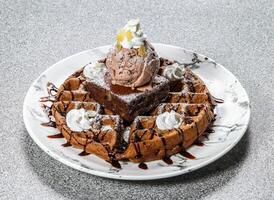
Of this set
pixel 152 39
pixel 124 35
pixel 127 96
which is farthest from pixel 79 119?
pixel 152 39

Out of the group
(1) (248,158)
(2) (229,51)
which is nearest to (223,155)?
(1) (248,158)

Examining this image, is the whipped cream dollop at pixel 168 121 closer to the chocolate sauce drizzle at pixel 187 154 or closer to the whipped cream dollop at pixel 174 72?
the chocolate sauce drizzle at pixel 187 154

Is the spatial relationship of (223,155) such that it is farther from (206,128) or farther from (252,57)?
(252,57)

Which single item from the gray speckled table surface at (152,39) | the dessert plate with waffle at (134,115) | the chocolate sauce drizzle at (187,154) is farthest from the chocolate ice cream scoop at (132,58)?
the gray speckled table surface at (152,39)

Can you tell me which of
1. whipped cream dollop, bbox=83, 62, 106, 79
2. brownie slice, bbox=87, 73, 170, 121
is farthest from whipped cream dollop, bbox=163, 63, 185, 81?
whipped cream dollop, bbox=83, 62, 106, 79

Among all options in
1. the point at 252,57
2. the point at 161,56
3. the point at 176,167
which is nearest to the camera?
the point at 176,167

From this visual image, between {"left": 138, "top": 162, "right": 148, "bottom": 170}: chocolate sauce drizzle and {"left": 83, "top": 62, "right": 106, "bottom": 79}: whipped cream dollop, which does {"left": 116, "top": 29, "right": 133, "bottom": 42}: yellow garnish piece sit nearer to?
{"left": 83, "top": 62, "right": 106, "bottom": 79}: whipped cream dollop

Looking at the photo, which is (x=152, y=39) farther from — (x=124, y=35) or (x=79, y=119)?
(x=79, y=119)
